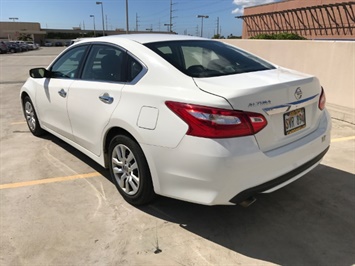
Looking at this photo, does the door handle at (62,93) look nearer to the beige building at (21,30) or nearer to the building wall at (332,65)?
the building wall at (332,65)

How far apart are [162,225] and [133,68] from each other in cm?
150

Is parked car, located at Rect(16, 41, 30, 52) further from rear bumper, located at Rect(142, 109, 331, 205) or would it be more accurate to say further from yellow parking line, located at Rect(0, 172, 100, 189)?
rear bumper, located at Rect(142, 109, 331, 205)

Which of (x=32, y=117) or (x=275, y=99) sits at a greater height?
(x=275, y=99)

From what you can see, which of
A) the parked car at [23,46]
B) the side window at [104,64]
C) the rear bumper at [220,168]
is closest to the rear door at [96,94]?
the side window at [104,64]

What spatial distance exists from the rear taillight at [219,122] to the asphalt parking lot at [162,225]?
38.0 inches

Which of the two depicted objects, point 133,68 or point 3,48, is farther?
point 3,48

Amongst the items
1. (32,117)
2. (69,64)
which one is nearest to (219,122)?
(69,64)

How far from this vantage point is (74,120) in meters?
3.91

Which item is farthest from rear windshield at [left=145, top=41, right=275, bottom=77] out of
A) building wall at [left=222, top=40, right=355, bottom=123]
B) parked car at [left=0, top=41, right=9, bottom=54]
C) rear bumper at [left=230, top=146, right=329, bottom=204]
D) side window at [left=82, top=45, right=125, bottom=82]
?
parked car at [left=0, top=41, right=9, bottom=54]

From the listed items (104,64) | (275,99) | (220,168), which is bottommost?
(220,168)

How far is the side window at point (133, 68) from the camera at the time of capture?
314 cm

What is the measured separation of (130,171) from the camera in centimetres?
320

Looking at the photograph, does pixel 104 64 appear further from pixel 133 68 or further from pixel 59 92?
pixel 59 92

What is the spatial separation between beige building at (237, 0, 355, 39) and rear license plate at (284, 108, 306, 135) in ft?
115
